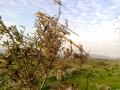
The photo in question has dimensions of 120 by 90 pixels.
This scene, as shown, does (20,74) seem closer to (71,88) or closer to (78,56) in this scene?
(78,56)

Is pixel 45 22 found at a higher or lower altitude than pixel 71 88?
higher

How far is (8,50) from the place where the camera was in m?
4.46

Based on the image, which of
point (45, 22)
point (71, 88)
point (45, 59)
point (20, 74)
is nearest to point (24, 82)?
point (20, 74)

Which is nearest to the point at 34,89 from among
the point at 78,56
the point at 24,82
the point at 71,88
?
the point at 24,82

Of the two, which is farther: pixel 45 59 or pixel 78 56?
→ pixel 78 56

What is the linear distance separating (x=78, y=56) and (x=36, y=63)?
2.50 feet

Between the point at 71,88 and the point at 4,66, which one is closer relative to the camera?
the point at 4,66

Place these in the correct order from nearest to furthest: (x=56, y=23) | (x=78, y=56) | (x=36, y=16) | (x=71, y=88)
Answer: (x=56, y=23) < (x=36, y=16) < (x=78, y=56) < (x=71, y=88)

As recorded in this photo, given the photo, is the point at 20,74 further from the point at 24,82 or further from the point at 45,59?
the point at 45,59

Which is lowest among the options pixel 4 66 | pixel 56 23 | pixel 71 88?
pixel 71 88

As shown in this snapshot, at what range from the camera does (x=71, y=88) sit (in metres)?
6.19

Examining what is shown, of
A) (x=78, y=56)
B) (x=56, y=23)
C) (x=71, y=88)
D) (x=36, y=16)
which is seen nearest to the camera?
(x=56, y=23)

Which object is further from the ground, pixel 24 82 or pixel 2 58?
pixel 2 58

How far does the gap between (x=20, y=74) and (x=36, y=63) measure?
273mm
